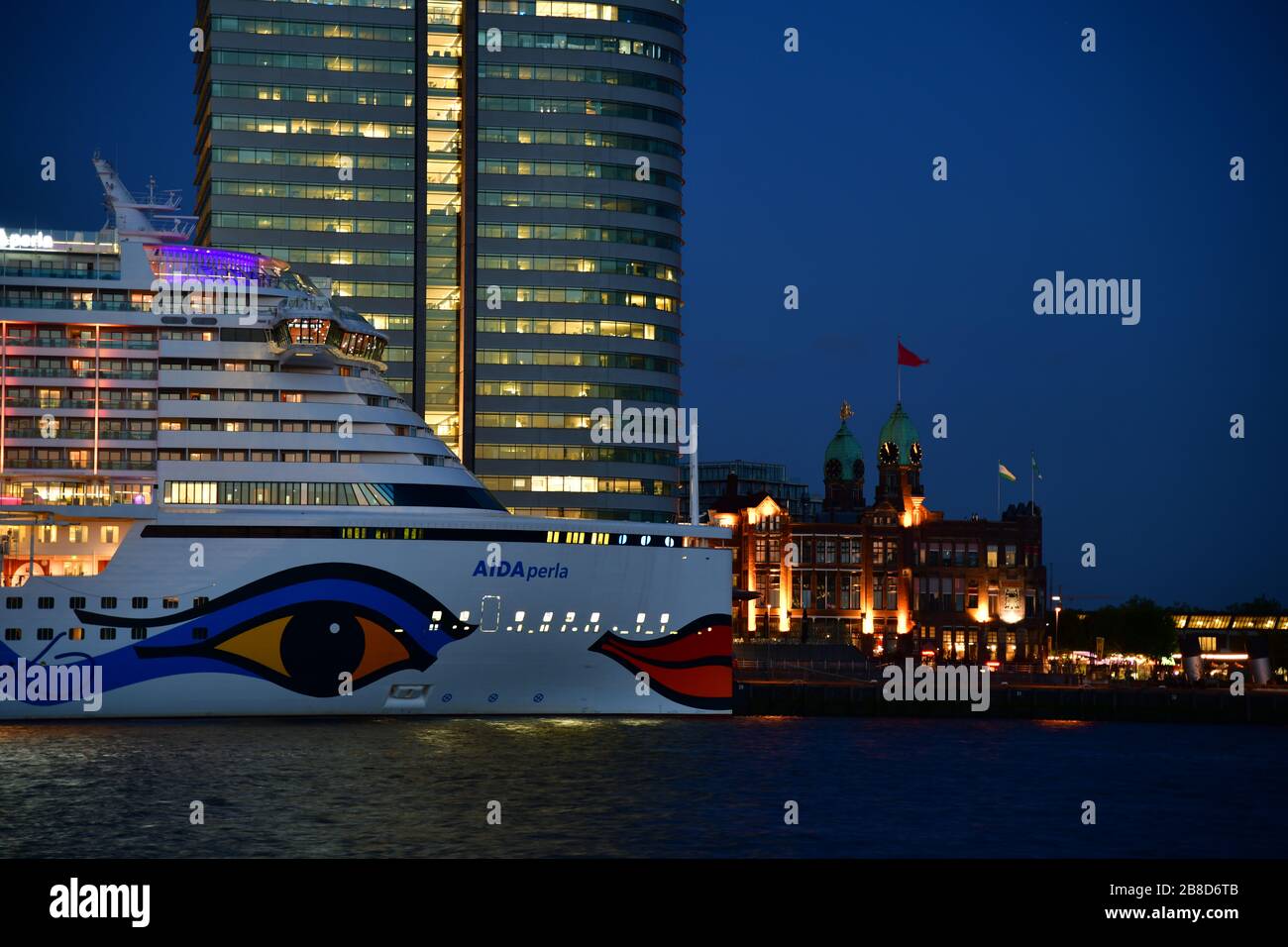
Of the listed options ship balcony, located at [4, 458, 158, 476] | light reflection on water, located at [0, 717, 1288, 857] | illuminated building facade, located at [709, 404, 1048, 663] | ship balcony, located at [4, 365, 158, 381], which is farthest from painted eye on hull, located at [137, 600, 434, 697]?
illuminated building facade, located at [709, 404, 1048, 663]

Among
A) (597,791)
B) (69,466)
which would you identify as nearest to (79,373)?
(69,466)

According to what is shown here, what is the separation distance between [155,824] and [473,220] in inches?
2877

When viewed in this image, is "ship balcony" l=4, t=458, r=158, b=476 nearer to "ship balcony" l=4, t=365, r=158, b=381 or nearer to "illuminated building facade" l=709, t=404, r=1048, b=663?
"ship balcony" l=4, t=365, r=158, b=381

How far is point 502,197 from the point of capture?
109438mm

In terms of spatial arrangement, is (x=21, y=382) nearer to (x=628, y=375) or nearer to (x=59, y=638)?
(x=59, y=638)

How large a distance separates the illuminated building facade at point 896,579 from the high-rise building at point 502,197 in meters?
38.4

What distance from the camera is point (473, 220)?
109250mm

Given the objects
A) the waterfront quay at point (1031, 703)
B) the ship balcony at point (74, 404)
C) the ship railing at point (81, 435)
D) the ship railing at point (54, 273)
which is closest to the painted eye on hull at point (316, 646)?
the ship railing at point (81, 435)

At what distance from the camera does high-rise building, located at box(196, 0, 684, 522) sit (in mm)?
107625

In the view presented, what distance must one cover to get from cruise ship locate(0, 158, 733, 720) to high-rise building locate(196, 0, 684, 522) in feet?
139

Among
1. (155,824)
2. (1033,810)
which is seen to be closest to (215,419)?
(155,824)

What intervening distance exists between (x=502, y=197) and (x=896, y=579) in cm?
5742

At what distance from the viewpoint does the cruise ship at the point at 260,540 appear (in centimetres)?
5859

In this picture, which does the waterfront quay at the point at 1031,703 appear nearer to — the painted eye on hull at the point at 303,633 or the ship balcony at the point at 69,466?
the painted eye on hull at the point at 303,633
